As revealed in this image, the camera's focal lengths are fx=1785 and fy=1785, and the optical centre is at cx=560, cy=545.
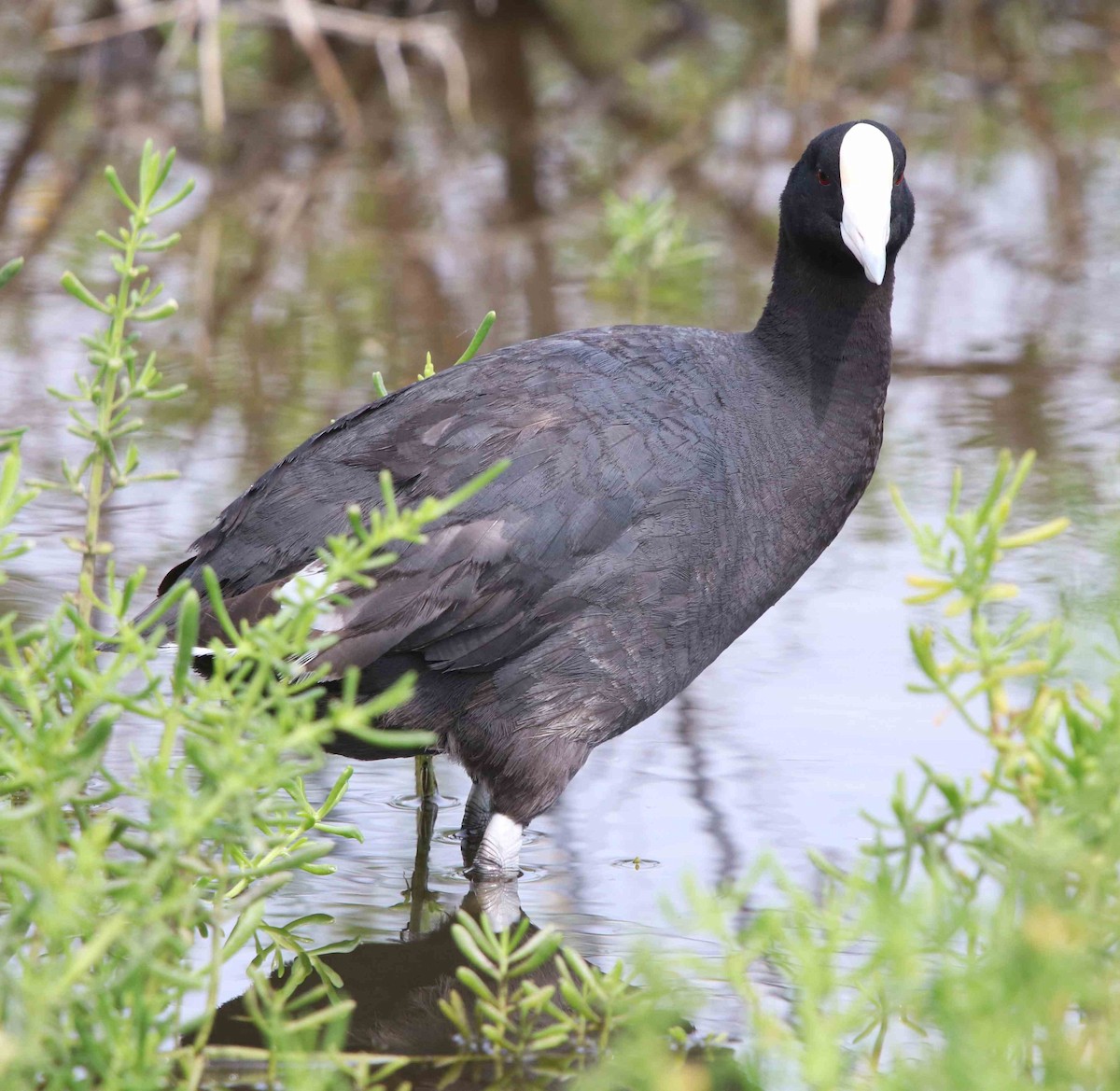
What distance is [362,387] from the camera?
6.11 m

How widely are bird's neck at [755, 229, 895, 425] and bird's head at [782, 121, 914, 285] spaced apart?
4cm

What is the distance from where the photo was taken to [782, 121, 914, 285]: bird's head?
3.54 meters

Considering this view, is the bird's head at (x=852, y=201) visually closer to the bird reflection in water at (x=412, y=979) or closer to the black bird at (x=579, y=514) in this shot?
the black bird at (x=579, y=514)

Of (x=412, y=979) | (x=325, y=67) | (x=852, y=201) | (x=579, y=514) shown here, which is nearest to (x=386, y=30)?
(x=325, y=67)

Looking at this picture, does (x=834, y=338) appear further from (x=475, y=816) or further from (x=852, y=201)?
(x=475, y=816)

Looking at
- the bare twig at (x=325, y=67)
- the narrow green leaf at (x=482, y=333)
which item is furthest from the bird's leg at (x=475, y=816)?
the bare twig at (x=325, y=67)

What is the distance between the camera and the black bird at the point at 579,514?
336 centimetres

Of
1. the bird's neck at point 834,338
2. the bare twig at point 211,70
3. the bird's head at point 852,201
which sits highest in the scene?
the bare twig at point 211,70

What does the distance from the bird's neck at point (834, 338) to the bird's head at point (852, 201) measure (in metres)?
0.04

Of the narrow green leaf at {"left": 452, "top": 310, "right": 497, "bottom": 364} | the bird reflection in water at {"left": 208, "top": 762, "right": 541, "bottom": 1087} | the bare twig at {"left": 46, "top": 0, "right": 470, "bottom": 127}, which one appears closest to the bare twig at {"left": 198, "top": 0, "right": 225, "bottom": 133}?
the bare twig at {"left": 46, "top": 0, "right": 470, "bottom": 127}

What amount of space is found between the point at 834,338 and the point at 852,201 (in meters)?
0.33

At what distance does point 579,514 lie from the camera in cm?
337

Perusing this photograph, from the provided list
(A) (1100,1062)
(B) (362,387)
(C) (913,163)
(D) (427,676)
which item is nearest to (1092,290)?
(C) (913,163)

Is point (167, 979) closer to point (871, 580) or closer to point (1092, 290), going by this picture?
point (871, 580)
